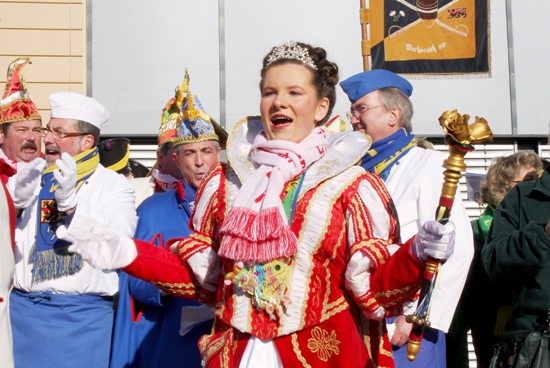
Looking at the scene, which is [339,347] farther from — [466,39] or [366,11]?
[466,39]

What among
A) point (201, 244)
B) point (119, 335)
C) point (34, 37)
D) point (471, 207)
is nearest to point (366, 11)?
point (119, 335)

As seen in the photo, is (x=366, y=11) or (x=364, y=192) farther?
(x=366, y=11)

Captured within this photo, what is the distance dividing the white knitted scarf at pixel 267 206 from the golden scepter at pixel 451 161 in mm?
515

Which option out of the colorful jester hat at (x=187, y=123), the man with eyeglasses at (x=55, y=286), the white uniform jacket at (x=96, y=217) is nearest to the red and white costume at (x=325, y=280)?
the white uniform jacket at (x=96, y=217)

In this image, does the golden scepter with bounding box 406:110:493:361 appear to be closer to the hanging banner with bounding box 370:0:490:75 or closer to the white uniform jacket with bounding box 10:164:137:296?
the white uniform jacket with bounding box 10:164:137:296

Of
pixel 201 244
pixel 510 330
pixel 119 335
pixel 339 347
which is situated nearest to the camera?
pixel 339 347

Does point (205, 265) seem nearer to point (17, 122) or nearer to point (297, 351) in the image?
point (297, 351)

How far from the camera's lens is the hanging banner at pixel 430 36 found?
9688mm

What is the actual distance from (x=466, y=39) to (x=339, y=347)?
6.76 meters

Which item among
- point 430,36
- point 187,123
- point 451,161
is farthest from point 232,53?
point 451,161

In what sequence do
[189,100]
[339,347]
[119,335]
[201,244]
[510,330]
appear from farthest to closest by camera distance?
[189,100]
[119,335]
[510,330]
[201,244]
[339,347]

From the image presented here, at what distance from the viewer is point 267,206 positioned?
359 cm

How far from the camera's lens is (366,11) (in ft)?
21.5

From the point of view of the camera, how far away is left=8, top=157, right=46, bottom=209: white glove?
5.24m
